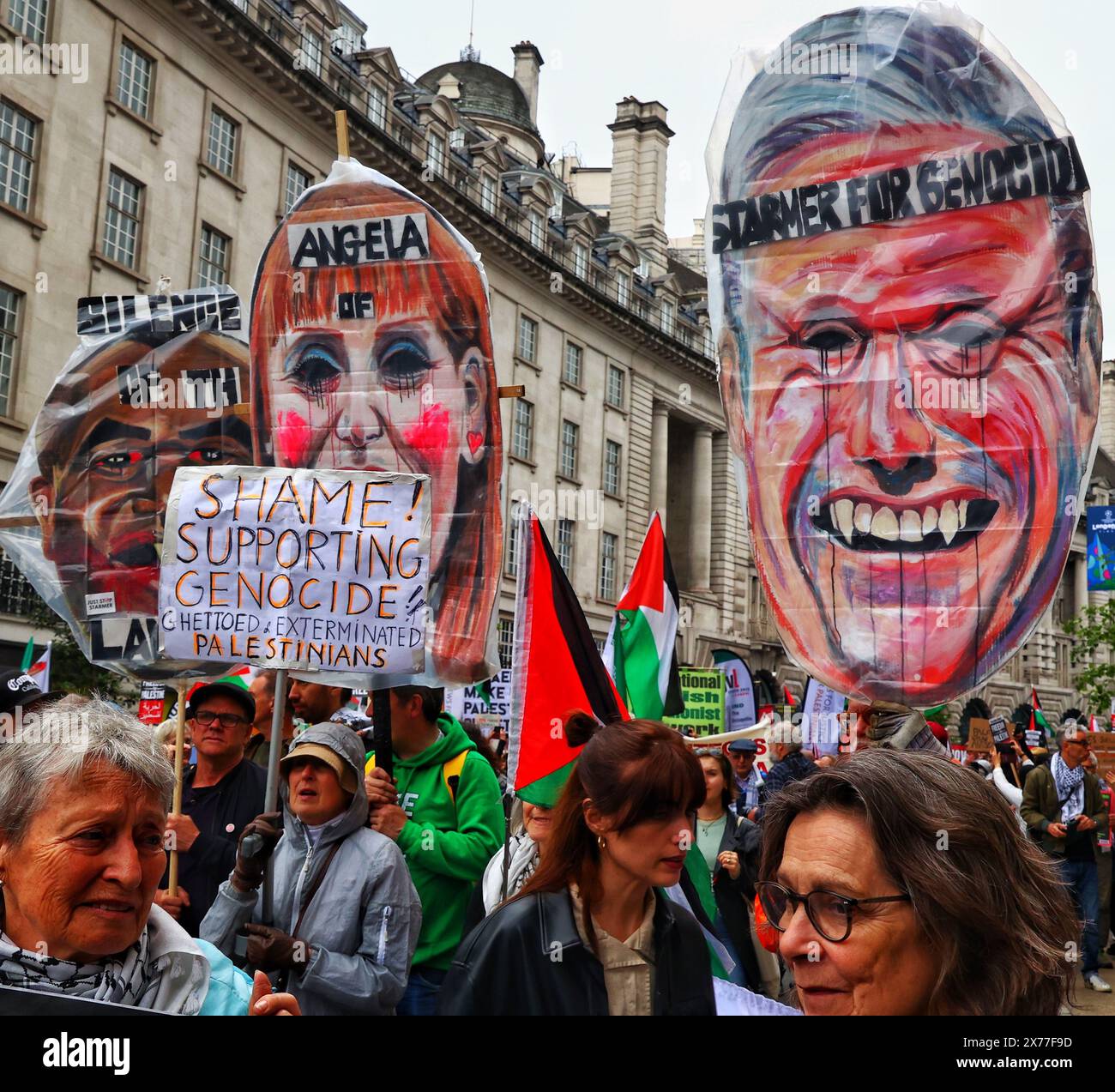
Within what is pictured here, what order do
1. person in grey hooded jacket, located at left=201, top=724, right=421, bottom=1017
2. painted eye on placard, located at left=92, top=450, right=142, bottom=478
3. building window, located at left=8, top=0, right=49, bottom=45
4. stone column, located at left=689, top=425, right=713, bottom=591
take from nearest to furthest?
person in grey hooded jacket, located at left=201, top=724, right=421, bottom=1017
painted eye on placard, located at left=92, top=450, right=142, bottom=478
building window, located at left=8, top=0, right=49, bottom=45
stone column, located at left=689, top=425, right=713, bottom=591

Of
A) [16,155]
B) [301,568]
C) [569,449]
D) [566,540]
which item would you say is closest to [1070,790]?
[301,568]

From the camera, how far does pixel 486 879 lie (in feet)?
15.7

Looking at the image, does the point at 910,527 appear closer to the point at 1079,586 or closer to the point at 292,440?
the point at 292,440

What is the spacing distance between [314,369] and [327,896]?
330cm

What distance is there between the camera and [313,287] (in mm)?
6484

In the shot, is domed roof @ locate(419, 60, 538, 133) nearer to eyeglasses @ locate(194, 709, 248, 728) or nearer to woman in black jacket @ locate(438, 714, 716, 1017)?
eyeglasses @ locate(194, 709, 248, 728)

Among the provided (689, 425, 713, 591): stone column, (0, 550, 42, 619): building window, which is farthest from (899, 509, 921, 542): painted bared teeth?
(689, 425, 713, 591): stone column

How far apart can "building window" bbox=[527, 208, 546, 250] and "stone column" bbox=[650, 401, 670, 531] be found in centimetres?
841

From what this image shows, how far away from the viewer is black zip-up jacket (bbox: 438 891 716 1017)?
2695mm

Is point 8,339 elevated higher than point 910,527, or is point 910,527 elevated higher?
point 8,339

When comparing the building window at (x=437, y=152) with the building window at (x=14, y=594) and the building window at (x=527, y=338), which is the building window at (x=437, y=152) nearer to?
the building window at (x=527, y=338)

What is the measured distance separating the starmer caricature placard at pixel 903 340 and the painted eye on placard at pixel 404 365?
1.65m

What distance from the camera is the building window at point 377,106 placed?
34.4m
